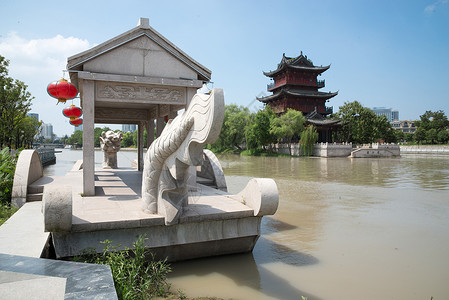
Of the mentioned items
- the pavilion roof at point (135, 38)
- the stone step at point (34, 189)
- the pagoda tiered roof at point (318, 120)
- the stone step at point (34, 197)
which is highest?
the pagoda tiered roof at point (318, 120)

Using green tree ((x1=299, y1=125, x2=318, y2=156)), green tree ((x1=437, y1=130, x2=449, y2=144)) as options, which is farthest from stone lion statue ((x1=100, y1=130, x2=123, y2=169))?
green tree ((x1=437, y1=130, x2=449, y2=144))

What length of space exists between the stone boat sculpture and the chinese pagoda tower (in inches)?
1544

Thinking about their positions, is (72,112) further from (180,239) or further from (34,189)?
(180,239)

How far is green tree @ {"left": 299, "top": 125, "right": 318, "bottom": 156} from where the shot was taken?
37.9 m

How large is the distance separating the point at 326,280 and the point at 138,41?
17.9 ft

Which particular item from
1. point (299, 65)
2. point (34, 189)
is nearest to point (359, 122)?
point (299, 65)

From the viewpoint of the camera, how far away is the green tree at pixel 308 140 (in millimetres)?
37938

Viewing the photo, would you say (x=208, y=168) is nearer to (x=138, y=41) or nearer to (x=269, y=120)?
(x=138, y=41)

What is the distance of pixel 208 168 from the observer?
795cm

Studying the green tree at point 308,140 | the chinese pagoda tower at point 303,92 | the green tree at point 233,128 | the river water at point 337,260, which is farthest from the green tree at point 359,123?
the river water at point 337,260

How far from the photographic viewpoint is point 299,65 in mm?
44844

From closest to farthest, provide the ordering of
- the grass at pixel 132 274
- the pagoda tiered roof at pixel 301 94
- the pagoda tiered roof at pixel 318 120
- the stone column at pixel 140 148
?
the grass at pixel 132 274 → the stone column at pixel 140 148 → the pagoda tiered roof at pixel 318 120 → the pagoda tiered roof at pixel 301 94

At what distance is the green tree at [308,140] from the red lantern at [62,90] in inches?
1322

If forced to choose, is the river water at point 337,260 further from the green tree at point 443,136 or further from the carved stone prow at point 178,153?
the green tree at point 443,136
